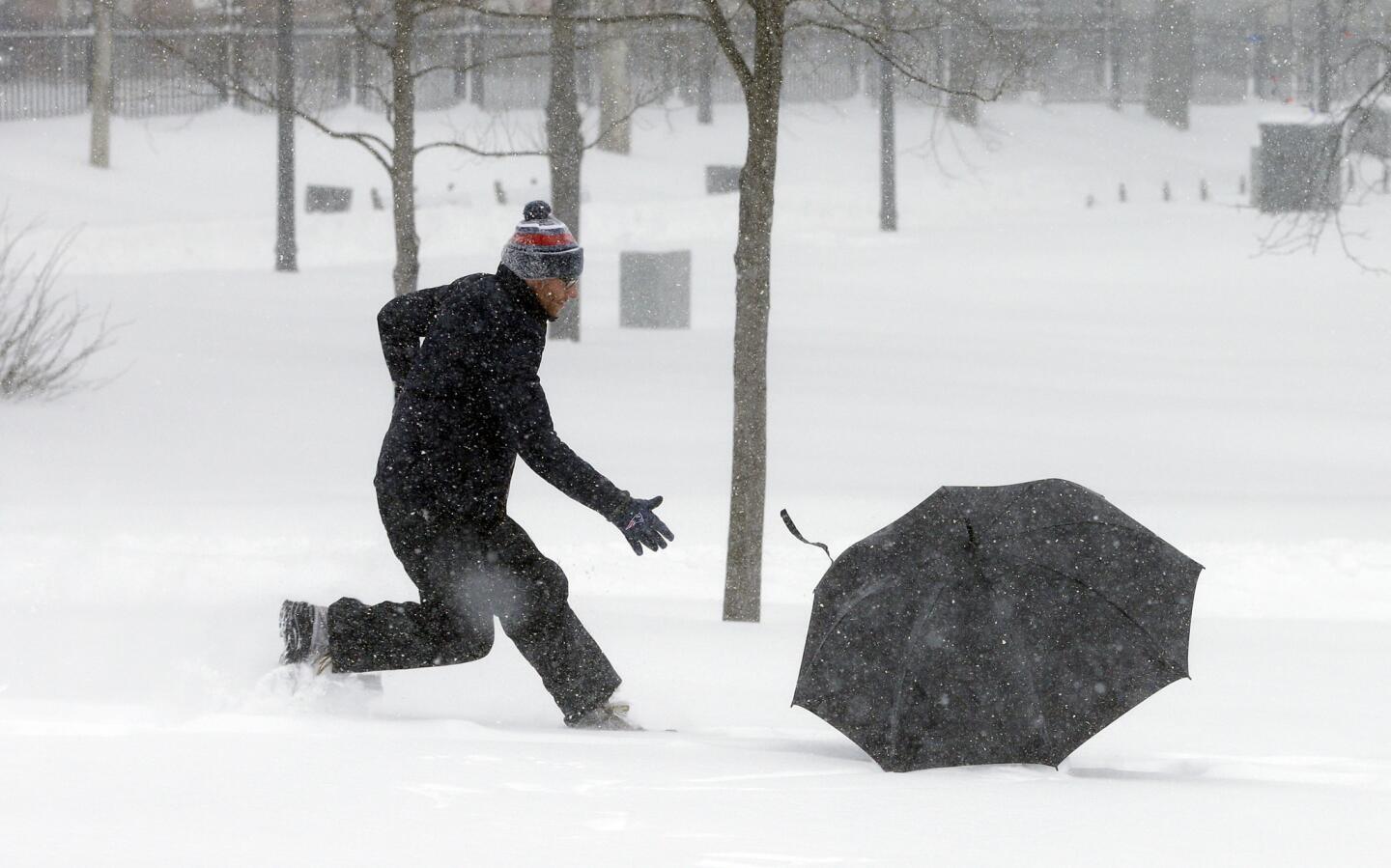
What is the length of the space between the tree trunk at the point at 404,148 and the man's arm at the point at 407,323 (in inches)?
317

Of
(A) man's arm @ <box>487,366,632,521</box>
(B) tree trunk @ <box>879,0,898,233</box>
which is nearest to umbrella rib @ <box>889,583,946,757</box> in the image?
(A) man's arm @ <box>487,366,632,521</box>

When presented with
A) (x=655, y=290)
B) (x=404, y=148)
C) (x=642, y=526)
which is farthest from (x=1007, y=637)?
(x=655, y=290)

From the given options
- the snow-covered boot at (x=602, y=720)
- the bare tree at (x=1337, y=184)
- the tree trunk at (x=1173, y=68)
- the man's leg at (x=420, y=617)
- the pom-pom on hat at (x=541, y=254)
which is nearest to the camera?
the pom-pom on hat at (x=541, y=254)

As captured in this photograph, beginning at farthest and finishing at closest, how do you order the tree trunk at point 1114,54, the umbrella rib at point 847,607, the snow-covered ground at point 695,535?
the tree trunk at point 1114,54 < the umbrella rib at point 847,607 < the snow-covered ground at point 695,535

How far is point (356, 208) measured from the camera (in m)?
29.5

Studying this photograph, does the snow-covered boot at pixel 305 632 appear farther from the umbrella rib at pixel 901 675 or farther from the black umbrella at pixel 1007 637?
the umbrella rib at pixel 901 675

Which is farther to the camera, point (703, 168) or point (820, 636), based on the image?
point (703, 168)

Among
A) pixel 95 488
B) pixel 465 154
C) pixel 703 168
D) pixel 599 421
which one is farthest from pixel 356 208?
pixel 95 488

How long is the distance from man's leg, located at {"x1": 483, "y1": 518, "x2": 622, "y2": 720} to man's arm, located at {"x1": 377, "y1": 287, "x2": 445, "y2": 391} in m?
0.54

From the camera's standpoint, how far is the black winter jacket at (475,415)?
14.5ft

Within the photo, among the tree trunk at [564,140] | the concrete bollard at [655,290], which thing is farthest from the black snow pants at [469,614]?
the concrete bollard at [655,290]

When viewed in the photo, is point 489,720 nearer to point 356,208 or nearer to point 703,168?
point 356,208

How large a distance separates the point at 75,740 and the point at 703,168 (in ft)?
103

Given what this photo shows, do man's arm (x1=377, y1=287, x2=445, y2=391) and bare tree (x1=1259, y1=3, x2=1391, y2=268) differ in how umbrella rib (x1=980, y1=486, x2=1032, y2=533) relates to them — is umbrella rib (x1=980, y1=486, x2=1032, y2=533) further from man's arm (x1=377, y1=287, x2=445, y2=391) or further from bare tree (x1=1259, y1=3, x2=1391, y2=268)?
bare tree (x1=1259, y1=3, x2=1391, y2=268)
